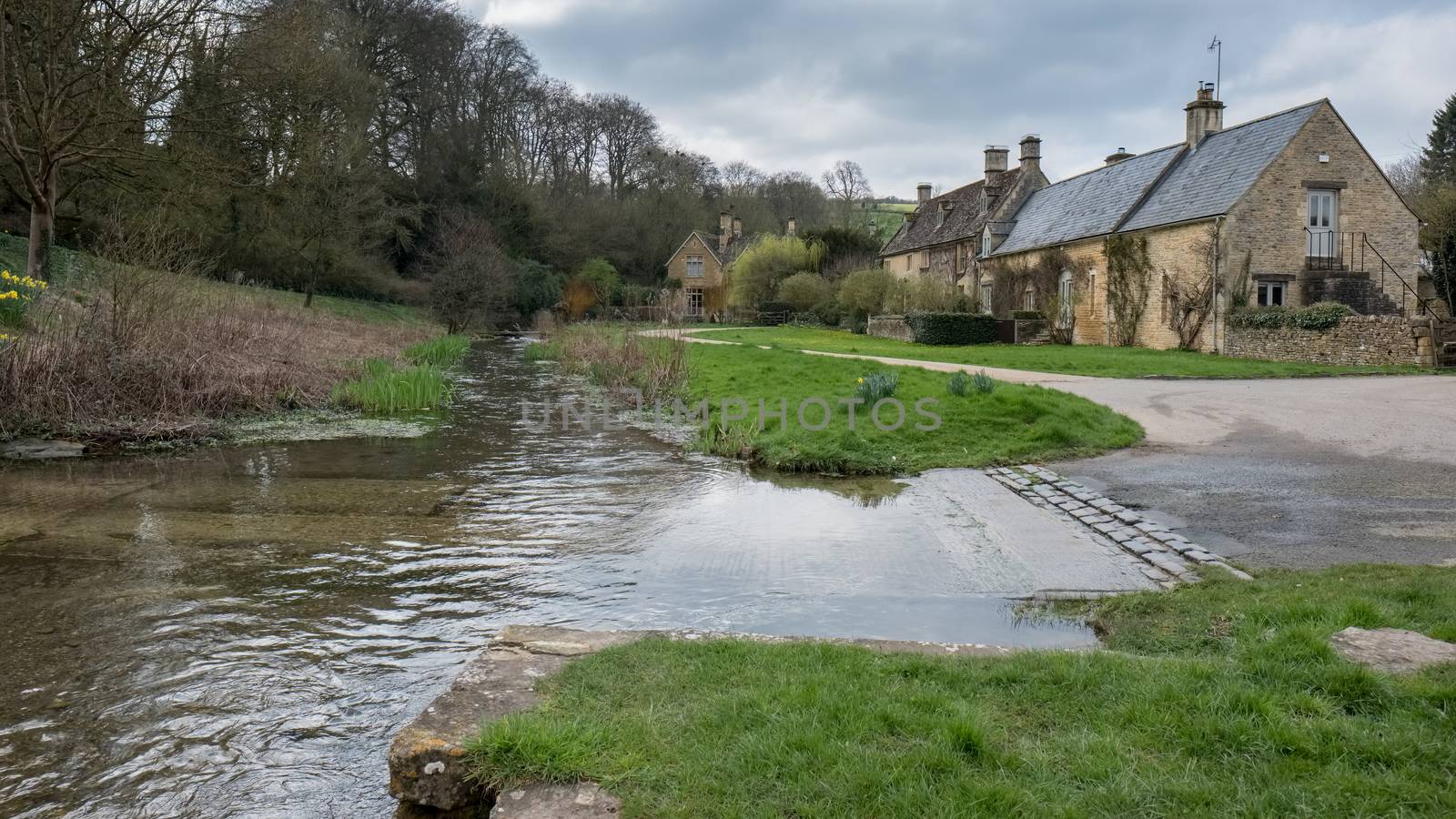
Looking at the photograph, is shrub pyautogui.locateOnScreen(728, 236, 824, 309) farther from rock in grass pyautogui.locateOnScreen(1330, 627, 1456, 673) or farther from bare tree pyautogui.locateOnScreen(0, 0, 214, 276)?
rock in grass pyautogui.locateOnScreen(1330, 627, 1456, 673)

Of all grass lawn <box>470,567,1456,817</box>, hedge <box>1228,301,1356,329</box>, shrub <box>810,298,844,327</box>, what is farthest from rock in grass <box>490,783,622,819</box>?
shrub <box>810,298,844,327</box>

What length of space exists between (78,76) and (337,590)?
14.6 m

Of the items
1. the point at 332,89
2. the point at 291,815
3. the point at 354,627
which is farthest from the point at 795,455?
the point at 332,89

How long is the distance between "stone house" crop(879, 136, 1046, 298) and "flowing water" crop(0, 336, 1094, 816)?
33.6m

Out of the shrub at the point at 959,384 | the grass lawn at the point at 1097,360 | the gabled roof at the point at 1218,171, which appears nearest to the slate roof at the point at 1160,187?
the gabled roof at the point at 1218,171

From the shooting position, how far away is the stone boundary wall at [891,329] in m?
33.4

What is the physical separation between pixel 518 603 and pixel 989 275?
37.6 meters

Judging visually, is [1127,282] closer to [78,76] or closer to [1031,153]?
[1031,153]

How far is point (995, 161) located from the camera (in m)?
44.3

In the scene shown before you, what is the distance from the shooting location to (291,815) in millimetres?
3389

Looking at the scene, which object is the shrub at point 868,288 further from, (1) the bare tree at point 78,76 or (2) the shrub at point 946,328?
(1) the bare tree at point 78,76

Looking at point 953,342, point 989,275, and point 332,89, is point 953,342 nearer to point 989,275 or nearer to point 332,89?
point 989,275

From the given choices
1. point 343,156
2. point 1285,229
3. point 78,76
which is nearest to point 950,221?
point 1285,229

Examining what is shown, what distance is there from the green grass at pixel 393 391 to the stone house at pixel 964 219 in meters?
27.7
